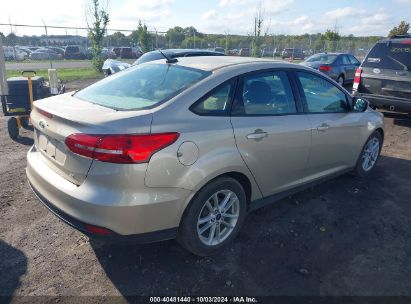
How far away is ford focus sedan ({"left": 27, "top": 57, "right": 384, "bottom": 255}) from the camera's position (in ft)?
8.32

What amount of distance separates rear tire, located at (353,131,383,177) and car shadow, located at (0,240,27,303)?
4.24m

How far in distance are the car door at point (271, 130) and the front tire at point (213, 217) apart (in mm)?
297

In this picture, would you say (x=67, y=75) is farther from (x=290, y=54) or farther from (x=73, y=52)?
(x=290, y=54)

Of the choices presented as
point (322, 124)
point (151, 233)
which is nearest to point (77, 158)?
point (151, 233)

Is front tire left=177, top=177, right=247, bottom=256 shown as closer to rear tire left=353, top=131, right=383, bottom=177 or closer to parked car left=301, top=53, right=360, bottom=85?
rear tire left=353, top=131, right=383, bottom=177

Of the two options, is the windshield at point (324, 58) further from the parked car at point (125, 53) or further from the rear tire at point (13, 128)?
the parked car at point (125, 53)

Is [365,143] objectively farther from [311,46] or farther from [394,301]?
[311,46]

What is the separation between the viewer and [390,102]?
25.1 ft

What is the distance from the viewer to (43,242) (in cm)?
339

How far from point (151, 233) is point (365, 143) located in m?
3.50

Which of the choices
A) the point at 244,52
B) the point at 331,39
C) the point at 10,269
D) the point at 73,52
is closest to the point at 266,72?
the point at 10,269

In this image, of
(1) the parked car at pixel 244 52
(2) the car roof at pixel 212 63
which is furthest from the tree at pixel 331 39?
(2) the car roof at pixel 212 63

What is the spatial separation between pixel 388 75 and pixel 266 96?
5.52 metres

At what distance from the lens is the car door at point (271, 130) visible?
3.17 m
